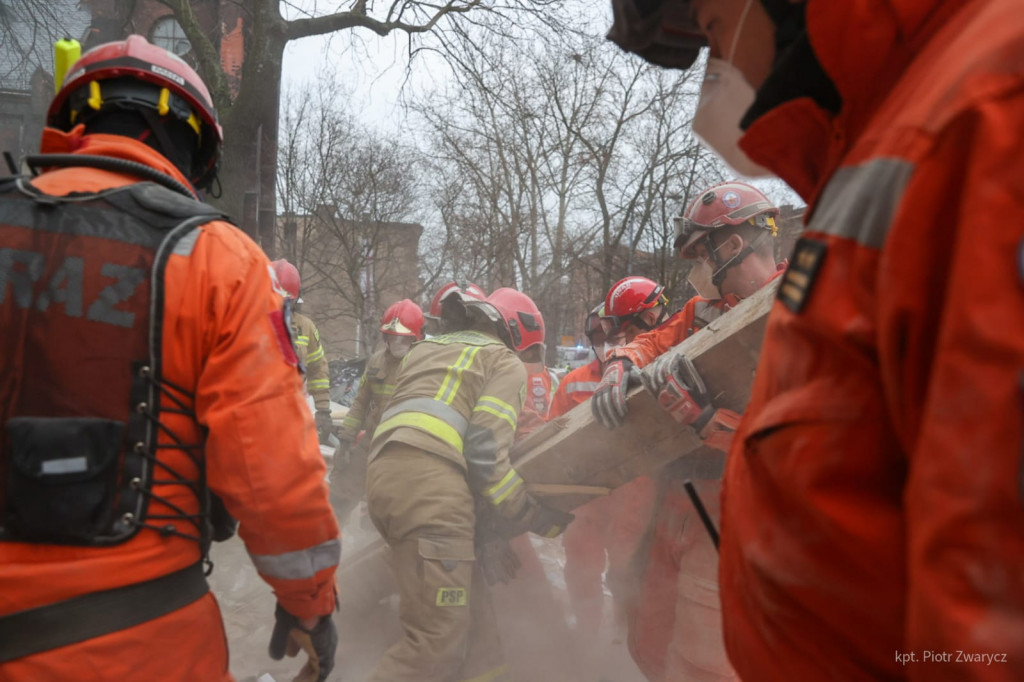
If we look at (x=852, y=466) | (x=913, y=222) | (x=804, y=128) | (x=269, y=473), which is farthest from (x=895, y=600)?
(x=269, y=473)

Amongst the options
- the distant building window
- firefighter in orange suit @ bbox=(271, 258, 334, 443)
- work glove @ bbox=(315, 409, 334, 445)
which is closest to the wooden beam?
firefighter in orange suit @ bbox=(271, 258, 334, 443)

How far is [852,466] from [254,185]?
7564mm

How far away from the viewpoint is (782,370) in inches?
34.1

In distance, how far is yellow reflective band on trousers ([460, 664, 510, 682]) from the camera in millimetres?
3783

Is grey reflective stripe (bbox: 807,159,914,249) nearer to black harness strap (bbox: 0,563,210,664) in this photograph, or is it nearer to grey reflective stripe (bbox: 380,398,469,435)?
black harness strap (bbox: 0,563,210,664)

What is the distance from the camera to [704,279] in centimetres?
393

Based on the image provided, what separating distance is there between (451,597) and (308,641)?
160 cm

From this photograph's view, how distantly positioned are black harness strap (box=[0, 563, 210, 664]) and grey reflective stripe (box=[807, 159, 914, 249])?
1.75 meters

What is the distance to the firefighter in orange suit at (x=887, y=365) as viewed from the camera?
0.57 metres

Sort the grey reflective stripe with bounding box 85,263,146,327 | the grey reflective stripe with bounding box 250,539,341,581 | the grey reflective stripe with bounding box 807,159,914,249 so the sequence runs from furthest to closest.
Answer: the grey reflective stripe with bounding box 250,539,341,581 < the grey reflective stripe with bounding box 85,263,146,327 < the grey reflective stripe with bounding box 807,159,914,249

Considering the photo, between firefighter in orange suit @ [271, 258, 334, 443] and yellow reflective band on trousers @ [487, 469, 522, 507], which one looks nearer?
yellow reflective band on trousers @ [487, 469, 522, 507]

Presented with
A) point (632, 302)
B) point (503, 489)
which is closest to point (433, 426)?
point (503, 489)

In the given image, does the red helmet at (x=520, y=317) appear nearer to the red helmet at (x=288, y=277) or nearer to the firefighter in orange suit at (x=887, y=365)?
the firefighter in orange suit at (x=887, y=365)

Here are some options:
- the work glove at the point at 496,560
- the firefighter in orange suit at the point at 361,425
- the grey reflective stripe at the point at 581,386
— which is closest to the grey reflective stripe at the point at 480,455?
the work glove at the point at 496,560
